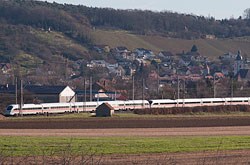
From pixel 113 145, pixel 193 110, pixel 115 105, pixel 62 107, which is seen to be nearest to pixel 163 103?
pixel 193 110

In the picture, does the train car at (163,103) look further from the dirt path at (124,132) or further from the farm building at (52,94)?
the dirt path at (124,132)

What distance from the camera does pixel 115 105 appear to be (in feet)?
313

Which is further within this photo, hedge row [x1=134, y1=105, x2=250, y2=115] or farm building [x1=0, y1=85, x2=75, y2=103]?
farm building [x1=0, y1=85, x2=75, y2=103]

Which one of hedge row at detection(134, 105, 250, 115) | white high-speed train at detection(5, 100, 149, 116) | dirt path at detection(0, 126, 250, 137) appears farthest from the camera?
hedge row at detection(134, 105, 250, 115)

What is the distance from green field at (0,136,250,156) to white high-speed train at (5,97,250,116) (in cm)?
4092

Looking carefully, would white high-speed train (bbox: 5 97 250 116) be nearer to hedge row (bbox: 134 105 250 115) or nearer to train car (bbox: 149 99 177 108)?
train car (bbox: 149 99 177 108)

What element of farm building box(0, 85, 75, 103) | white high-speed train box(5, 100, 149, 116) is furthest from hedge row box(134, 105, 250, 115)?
farm building box(0, 85, 75, 103)

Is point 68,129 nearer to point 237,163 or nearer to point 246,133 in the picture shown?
point 246,133

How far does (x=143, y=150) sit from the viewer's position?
36.3 meters

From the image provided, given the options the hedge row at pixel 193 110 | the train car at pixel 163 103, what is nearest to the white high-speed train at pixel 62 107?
the train car at pixel 163 103

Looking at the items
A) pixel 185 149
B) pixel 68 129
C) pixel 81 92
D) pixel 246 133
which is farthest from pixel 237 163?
pixel 81 92

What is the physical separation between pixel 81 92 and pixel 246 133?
7353cm

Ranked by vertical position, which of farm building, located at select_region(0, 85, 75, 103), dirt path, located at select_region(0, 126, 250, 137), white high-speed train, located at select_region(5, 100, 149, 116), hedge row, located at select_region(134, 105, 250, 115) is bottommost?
dirt path, located at select_region(0, 126, 250, 137)

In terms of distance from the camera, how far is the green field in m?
35.5
